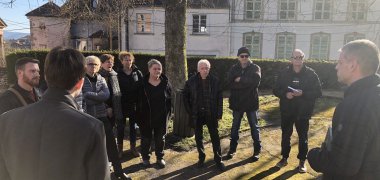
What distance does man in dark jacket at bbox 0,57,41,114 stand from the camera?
3268mm

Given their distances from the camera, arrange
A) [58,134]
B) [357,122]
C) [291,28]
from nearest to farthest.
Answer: [58,134], [357,122], [291,28]

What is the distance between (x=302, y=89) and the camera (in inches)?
211

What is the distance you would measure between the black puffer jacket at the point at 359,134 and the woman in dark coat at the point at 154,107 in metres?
3.41

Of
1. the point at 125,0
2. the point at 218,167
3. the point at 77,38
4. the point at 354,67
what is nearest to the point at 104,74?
the point at 218,167

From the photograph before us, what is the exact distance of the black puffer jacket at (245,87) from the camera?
5.73 metres

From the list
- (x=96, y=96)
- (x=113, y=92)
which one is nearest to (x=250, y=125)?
(x=113, y=92)

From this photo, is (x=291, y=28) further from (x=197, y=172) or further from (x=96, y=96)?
(x=96, y=96)

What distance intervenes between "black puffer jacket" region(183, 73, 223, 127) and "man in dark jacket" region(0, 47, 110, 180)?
3.49 meters

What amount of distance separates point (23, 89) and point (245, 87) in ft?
11.9

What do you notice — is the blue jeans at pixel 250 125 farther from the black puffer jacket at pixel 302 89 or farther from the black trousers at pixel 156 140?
the black trousers at pixel 156 140

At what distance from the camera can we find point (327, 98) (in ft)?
44.2

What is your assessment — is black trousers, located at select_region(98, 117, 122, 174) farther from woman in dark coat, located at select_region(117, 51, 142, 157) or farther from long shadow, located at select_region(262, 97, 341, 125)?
long shadow, located at select_region(262, 97, 341, 125)

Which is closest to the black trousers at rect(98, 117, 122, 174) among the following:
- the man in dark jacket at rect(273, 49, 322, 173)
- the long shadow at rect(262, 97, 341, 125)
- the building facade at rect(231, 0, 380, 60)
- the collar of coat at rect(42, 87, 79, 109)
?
the collar of coat at rect(42, 87, 79, 109)

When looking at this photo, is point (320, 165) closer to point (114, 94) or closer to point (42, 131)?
point (42, 131)
